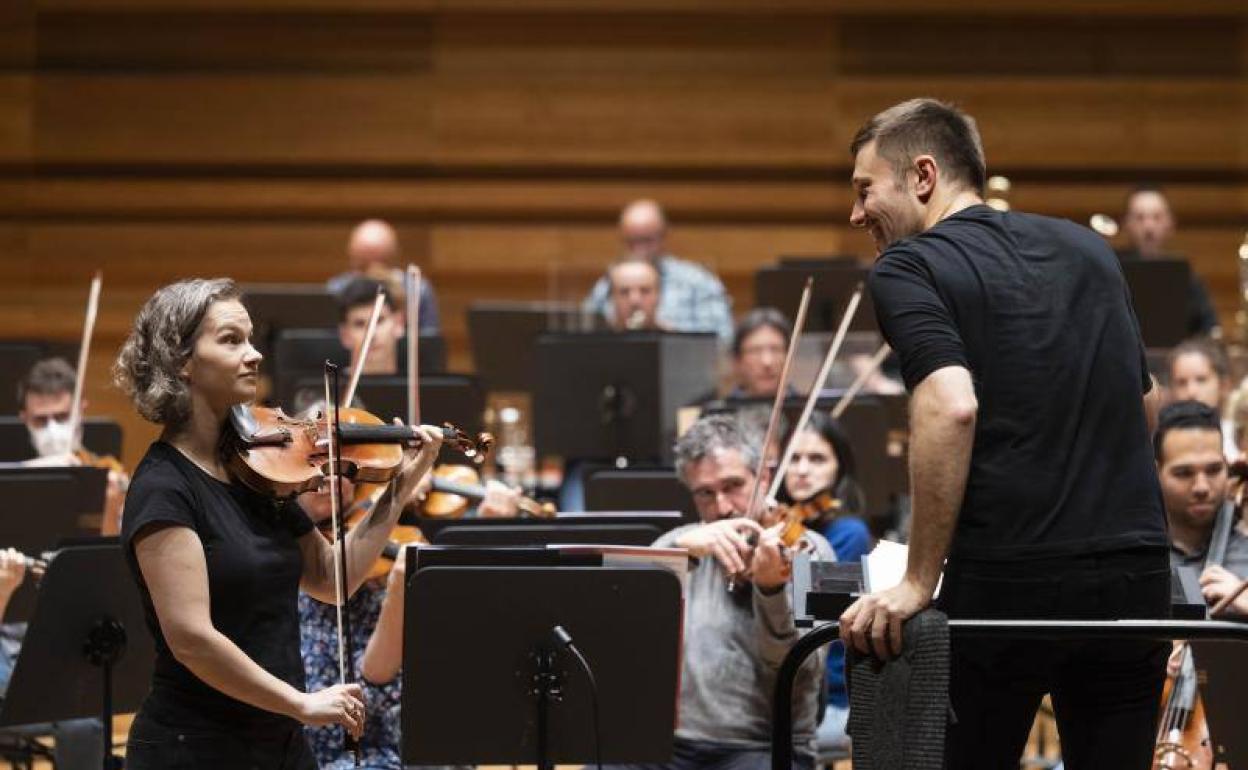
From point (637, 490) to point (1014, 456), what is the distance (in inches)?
91.3

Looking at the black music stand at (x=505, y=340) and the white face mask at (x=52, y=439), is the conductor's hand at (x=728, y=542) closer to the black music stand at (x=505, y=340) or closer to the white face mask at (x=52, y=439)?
the white face mask at (x=52, y=439)

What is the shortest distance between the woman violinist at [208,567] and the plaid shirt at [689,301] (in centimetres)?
451

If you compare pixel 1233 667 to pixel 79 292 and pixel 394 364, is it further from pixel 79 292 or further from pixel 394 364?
pixel 79 292

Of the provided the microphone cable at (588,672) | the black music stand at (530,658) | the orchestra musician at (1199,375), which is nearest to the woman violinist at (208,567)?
the black music stand at (530,658)

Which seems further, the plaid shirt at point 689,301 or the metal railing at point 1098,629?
the plaid shirt at point 689,301

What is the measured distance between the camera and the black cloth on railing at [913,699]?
2285mm

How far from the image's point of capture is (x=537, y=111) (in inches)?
350

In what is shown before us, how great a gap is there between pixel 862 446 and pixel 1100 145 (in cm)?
429

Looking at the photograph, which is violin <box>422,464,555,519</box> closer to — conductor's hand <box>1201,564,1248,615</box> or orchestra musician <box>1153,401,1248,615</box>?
orchestra musician <box>1153,401,1248,615</box>

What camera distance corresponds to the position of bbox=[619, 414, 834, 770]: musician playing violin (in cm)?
354

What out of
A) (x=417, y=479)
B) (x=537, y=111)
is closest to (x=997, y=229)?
(x=417, y=479)

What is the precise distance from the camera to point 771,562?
3.50m

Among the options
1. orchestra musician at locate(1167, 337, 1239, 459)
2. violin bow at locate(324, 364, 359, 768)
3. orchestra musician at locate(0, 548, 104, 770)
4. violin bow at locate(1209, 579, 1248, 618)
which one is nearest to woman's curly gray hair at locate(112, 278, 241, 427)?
violin bow at locate(324, 364, 359, 768)

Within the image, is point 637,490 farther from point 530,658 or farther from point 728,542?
point 530,658
